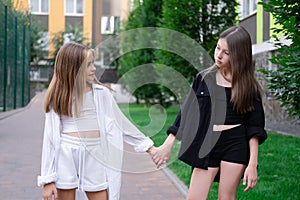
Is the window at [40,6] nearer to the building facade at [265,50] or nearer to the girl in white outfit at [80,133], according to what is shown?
the building facade at [265,50]

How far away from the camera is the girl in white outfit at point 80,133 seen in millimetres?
3865

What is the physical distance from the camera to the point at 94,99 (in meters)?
3.94

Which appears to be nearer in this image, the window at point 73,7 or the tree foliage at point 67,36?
the tree foliage at point 67,36

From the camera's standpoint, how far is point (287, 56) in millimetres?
6270

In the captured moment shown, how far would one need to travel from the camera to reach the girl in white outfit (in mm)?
3865

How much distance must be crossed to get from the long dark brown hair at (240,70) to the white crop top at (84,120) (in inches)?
36.7

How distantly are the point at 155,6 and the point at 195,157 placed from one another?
22553mm

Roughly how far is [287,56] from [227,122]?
2.51m

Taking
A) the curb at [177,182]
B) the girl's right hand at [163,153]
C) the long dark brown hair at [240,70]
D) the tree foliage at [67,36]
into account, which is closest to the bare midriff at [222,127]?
the long dark brown hair at [240,70]

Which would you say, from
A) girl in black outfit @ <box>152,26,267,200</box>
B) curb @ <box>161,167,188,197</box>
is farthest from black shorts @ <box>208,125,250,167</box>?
curb @ <box>161,167,188,197</box>

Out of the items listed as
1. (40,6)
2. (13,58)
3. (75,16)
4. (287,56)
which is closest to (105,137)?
(287,56)

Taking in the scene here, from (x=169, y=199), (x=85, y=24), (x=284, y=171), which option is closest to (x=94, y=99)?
(x=169, y=199)

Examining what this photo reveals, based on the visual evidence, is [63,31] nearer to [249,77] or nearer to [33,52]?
[33,52]

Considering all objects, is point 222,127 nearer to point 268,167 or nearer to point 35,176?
point 35,176
